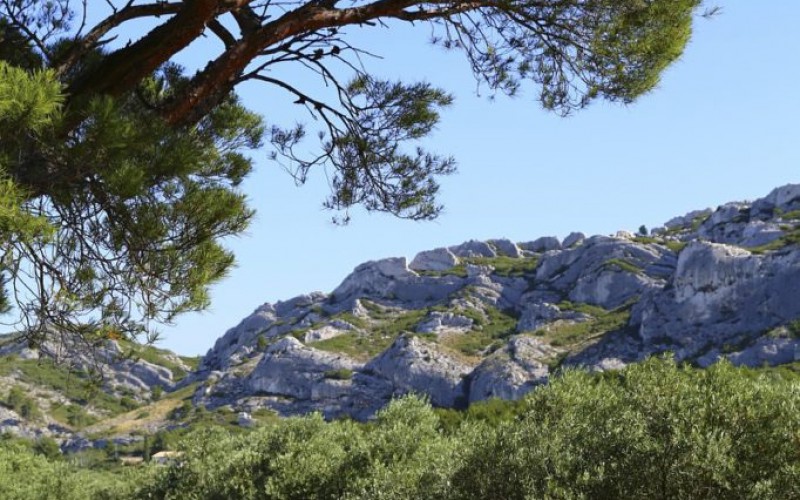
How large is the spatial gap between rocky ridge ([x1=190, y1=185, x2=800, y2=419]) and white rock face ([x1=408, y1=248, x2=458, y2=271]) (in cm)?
32

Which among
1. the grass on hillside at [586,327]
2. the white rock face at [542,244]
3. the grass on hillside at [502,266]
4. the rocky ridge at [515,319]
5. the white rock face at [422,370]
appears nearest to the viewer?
the rocky ridge at [515,319]

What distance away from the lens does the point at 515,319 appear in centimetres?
14812

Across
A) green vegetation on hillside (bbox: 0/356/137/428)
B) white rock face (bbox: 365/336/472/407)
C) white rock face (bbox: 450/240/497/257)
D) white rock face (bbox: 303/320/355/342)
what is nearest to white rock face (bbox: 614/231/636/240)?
white rock face (bbox: 450/240/497/257)

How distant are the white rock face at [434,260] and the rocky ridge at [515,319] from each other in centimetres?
32

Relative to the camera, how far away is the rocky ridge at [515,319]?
106000mm

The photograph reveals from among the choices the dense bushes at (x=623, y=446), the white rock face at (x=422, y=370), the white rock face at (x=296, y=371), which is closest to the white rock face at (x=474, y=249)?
the white rock face at (x=296, y=371)

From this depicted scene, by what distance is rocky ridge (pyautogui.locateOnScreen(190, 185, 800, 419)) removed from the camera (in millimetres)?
106000

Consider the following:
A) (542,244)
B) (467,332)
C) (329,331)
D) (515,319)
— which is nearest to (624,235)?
(515,319)

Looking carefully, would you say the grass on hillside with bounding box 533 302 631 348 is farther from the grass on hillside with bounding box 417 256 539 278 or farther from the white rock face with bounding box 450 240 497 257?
the white rock face with bounding box 450 240 497 257

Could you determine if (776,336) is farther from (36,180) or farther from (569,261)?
(36,180)

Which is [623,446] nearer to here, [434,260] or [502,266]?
[502,266]

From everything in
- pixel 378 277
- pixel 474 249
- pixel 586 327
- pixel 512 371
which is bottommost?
pixel 512 371

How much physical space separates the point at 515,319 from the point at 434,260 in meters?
34.5

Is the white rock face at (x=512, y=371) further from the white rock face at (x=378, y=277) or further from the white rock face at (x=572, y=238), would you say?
the white rock face at (x=572, y=238)
